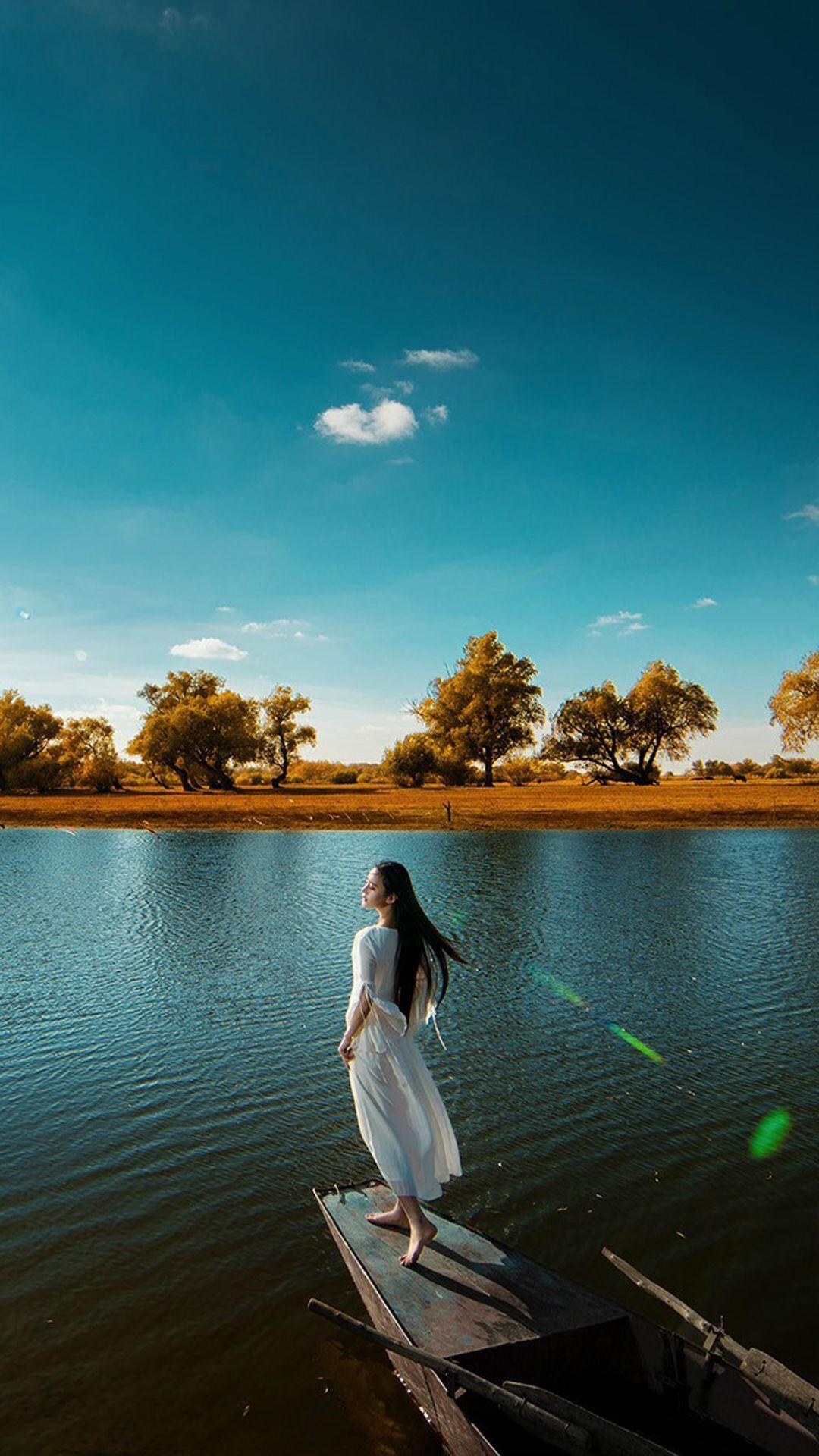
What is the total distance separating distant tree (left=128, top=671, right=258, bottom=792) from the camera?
9869 cm

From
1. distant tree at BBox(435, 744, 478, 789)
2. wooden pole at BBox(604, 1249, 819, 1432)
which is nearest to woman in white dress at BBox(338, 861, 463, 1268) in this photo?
wooden pole at BBox(604, 1249, 819, 1432)

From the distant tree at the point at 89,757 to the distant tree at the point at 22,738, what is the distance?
169 cm

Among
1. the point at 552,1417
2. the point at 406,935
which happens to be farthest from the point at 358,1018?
the point at 552,1417

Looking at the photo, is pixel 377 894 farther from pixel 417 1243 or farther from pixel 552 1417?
pixel 552 1417

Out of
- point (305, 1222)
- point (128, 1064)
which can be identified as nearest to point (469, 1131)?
point (305, 1222)

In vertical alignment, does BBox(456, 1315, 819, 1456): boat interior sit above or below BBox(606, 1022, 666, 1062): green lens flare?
above

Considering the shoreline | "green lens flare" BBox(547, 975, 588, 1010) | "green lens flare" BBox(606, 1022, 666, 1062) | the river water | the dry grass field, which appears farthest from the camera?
the dry grass field

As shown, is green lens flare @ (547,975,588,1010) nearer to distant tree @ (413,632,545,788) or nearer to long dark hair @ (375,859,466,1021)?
long dark hair @ (375,859,466,1021)

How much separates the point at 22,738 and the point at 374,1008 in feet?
334

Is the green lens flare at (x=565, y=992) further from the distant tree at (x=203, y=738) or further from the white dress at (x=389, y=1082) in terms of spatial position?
the distant tree at (x=203, y=738)

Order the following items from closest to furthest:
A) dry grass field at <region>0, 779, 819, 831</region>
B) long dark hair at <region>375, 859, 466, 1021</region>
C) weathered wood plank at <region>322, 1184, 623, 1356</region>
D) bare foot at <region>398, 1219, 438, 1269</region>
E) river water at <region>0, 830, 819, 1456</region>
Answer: weathered wood plank at <region>322, 1184, 623, 1356</region> → river water at <region>0, 830, 819, 1456</region> → bare foot at <region>398, 1219, 438, 1269</region> → long dark hair at <region>375, 859, 466, 1021</region> → dry grass field at <region>0, 779, 819, 831</region>

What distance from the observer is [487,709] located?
9719 cm

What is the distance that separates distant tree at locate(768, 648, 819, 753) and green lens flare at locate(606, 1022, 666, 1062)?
82.1 meters

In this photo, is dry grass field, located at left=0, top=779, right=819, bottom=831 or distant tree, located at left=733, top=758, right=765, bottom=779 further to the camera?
distant tree, located at left=733, top=758, right=765, bottom=779
